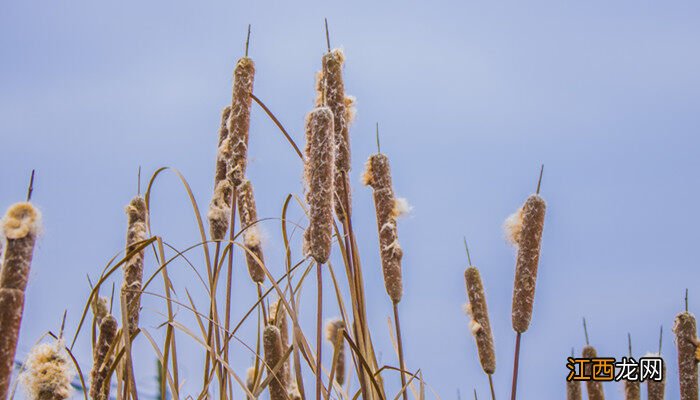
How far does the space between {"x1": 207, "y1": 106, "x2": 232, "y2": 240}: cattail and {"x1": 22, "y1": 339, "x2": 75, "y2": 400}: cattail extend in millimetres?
751

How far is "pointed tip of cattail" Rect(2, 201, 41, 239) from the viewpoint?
1.58m

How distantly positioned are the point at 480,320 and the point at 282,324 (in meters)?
0.66

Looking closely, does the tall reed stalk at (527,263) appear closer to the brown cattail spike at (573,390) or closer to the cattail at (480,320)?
the cattail at (480,320)

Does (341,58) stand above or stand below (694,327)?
above

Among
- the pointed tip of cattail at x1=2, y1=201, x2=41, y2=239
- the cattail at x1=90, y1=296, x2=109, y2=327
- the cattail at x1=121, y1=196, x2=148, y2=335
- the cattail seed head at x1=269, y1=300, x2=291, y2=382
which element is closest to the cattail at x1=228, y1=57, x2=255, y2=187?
the cattail at x1=121, y1=196, x2=148, y2=335

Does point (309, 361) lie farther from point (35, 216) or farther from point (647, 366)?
point (647, 366)

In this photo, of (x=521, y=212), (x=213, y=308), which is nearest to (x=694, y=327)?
(x=521, y=212)

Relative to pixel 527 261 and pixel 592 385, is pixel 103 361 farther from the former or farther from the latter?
pixel 592 385

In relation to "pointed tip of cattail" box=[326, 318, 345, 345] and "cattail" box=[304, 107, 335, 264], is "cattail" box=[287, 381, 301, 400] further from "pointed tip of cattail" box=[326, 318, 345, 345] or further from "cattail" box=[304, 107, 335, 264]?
"pointed tip of cattail" box=[326, 318, 345, 345]

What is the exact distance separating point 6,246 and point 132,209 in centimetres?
82

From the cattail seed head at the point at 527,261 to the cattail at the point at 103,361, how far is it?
1.18 metres

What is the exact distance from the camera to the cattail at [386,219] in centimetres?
245

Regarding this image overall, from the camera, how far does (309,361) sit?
2250mm

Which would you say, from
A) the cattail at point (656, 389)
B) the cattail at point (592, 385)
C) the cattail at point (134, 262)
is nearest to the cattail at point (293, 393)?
the cattail at point (134, 262)
